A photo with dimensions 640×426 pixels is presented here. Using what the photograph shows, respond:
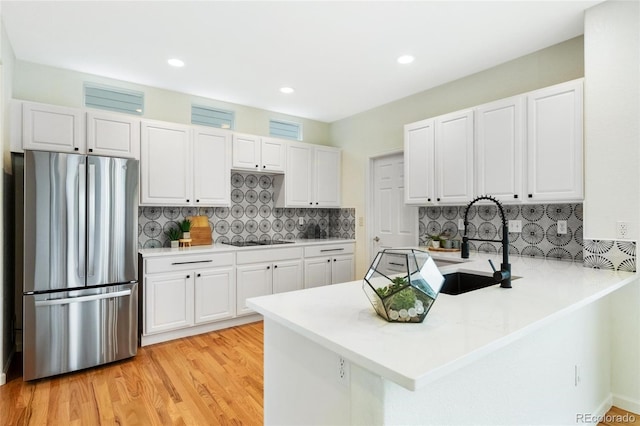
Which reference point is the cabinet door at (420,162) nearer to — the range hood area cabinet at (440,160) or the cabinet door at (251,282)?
the range hood area cabinet at (440,160)

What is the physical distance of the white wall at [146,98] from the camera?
3.13 m

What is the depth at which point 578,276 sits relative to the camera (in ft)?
6.73

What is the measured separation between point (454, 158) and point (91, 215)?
315cm

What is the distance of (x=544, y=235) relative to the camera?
2893mm

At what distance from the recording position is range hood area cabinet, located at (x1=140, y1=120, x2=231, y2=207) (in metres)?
3.45

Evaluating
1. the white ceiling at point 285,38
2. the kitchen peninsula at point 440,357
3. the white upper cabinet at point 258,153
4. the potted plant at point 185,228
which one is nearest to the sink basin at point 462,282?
the kitchen peninsula at point 440,357

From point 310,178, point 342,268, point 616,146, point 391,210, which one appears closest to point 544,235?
point 616,146

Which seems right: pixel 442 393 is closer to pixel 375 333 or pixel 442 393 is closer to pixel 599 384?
pixel 375 333

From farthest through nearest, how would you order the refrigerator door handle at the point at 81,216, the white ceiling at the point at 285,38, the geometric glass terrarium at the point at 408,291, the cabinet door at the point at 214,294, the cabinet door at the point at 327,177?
1. the cabinet door at the point at 327,177
2. the cabinet door at the point at 214,294
3. the refrigerator door handle at the point at 81,216
4. the white ceiling at the point at 285,38
5. the geometric glass terrarium at the point at 408,291

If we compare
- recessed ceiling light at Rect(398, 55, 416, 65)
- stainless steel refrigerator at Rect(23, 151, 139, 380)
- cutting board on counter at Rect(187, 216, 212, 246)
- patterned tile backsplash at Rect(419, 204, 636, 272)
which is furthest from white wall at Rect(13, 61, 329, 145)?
patterned tile backsplash at Rect(419, 204, 636, 272)

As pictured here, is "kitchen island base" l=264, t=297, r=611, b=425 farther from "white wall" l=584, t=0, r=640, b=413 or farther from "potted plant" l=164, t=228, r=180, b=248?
"potted plant" l=164, t=228, r=180, b=248

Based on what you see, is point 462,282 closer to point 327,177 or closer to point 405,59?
point 405,59

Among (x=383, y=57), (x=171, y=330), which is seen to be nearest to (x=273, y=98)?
(x=383, y=57)

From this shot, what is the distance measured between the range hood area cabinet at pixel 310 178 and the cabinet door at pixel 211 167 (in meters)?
0.80
